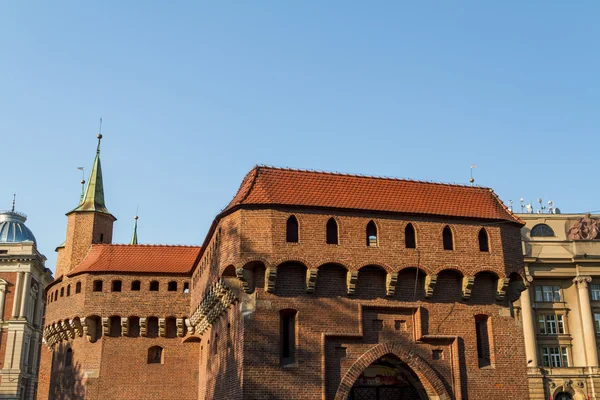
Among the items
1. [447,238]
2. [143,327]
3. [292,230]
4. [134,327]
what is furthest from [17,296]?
[447,238]

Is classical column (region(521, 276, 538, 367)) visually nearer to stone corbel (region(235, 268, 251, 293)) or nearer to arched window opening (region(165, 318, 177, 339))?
arched window opening (region(165, 318, 177, 339))

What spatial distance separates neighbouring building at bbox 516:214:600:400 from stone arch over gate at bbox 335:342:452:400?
28629mm

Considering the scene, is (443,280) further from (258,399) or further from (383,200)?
(258,399)

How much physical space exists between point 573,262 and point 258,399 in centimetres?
3886

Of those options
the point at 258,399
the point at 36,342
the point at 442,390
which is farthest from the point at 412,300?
the point at 36,342

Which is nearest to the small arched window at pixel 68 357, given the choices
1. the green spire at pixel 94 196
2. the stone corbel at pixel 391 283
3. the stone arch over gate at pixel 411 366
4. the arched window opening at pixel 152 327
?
the arched window opening at pixel 152 327

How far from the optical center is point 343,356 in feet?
77.5

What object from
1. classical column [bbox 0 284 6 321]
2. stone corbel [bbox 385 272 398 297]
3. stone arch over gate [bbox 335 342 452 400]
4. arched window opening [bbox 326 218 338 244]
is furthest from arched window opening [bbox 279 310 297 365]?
classical column [bbox 0 284 6 321]

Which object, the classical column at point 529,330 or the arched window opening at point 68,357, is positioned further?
the classical column at point 529,330

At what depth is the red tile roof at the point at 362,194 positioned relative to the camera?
968 inches

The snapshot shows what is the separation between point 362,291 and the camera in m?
24.4

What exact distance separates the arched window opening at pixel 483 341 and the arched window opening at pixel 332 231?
5.92m

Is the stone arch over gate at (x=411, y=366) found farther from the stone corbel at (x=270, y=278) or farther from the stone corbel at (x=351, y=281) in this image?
the stone corbel at (x=270, y=278)

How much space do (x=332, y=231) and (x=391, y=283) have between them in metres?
2.70
